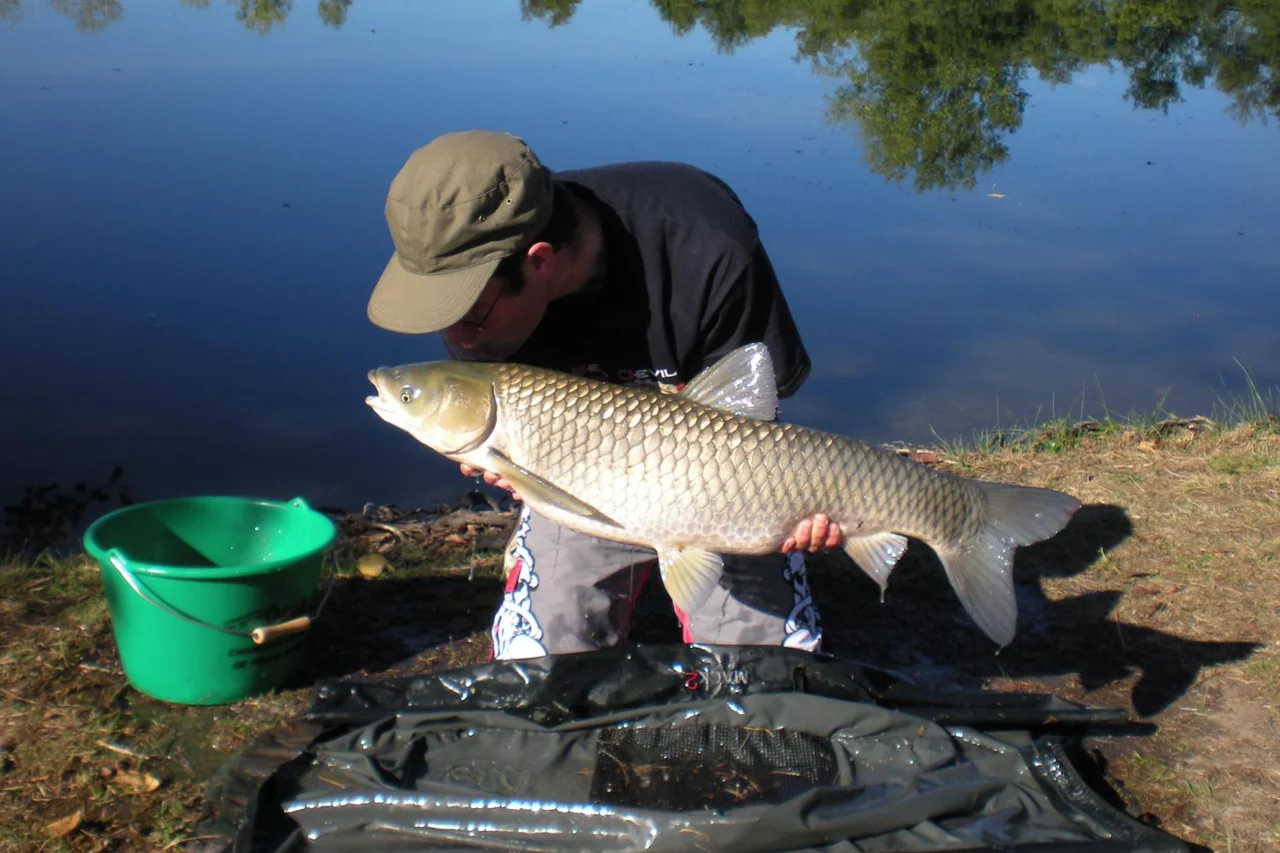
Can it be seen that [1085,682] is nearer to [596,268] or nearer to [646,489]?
[646,489]

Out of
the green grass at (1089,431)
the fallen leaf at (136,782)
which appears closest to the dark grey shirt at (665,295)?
the fallen leaf at (136,782)

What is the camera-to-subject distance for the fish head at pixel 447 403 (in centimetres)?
187

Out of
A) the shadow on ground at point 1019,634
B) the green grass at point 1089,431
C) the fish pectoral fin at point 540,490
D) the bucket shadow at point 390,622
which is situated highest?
the fish pectoral fin at point 540,490

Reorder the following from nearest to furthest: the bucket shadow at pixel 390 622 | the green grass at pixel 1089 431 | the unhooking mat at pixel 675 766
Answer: the unhooking mat at pixel 675 766 → the bucket shadow at pixel 390 622 → the green grass at pixel 1089 431

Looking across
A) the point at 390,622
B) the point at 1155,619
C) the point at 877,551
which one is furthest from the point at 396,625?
the point at 1155,619

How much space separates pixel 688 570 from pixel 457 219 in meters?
0.60

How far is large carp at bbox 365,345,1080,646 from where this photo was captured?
73.5 inches

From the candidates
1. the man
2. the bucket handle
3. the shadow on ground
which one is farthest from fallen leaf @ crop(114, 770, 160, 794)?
the shadow on ground

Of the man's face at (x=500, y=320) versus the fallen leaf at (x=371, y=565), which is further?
the fallen leaf at (x=371, y=565)

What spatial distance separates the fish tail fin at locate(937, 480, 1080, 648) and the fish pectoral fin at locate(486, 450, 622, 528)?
1.73 feet

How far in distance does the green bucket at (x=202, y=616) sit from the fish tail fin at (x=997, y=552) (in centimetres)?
104

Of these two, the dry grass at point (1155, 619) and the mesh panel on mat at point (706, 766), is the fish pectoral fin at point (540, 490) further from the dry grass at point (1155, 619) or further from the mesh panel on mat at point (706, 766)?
the dry grass at point (1155, 619)

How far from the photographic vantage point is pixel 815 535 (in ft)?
6.36

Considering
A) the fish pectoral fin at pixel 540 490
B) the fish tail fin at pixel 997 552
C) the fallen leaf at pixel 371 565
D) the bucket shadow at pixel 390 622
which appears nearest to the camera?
the fish pectoral fin at pixel 540 490
